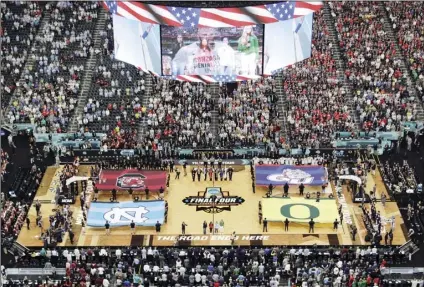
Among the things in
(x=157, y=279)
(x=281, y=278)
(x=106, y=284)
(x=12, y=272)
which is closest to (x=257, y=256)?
(x=281, y=278)

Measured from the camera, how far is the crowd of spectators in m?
44.8

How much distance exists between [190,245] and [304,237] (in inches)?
286

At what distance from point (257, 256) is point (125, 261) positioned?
791 centimetres

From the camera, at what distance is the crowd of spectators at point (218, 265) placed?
147 feet

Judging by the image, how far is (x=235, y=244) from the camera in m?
49.2

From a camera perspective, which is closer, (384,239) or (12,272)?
(12,272)

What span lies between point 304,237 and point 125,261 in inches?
451

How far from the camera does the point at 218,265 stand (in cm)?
4616

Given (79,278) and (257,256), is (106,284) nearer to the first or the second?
(79,278)

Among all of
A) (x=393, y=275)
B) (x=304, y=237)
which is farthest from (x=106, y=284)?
(x=393, y=275)

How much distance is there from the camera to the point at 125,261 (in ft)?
155

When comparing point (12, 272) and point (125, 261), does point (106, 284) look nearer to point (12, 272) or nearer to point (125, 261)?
point (125, 261)

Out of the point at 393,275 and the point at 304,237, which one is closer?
the point at 393,275

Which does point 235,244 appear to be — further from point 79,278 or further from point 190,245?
point 79,278
